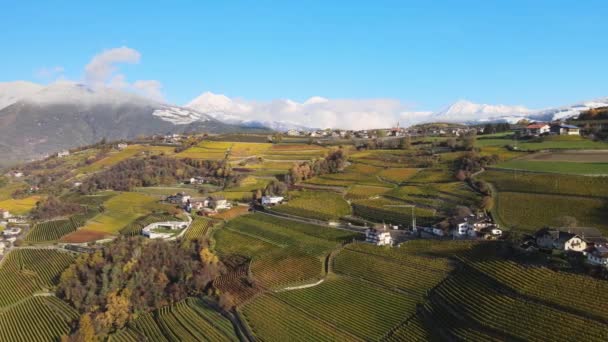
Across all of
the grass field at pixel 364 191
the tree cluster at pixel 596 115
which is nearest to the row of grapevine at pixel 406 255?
the grass field at pixel 364 191

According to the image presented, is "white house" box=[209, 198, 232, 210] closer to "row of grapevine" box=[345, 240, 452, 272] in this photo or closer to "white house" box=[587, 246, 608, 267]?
"row of grapevine" box=[345, 240, 452, 272]

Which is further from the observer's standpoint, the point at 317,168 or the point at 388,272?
the point at 317,168

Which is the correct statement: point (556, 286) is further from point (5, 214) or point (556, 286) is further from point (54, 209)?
point (5, 214)

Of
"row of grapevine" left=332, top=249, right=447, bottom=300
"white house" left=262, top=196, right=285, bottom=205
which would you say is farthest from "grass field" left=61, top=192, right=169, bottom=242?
"row of grapevine" left=332, top=249, right=447, bottom=300

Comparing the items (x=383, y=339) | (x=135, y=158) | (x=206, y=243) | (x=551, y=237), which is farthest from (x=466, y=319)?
(x=135, y=158)

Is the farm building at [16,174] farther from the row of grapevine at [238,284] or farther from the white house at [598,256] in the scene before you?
the white house at [598,256]

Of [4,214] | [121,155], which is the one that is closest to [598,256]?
[4,214]
